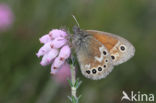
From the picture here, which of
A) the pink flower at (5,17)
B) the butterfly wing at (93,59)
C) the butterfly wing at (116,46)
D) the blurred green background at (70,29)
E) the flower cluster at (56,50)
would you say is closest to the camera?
the flower cluster at (56,50)

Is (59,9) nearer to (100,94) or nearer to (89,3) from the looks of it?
(89,3)

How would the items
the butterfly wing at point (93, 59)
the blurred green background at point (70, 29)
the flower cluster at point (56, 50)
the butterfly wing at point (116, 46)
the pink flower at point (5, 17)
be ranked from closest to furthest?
the flower cluster at point (56, 50) < the butterfly wing at point (93, 59) < the butterfly wing at point (116, 46) < the blurred green background at point (70, 29) < the pink flower at point (5, 17)

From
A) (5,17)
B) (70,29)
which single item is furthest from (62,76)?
(5,17)

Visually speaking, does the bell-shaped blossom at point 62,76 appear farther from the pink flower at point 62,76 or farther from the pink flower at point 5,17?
the pink flower at point 5,17

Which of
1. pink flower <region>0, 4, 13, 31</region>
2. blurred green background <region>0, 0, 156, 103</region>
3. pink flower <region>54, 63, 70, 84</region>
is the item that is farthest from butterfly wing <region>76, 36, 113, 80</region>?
pink flower <region>0, 4, 13, 31</region>

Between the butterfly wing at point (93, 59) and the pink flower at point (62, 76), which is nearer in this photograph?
the butterfly wing at point (93, 59)

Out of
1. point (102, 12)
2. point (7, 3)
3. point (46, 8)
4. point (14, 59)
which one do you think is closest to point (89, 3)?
point (102, 12)

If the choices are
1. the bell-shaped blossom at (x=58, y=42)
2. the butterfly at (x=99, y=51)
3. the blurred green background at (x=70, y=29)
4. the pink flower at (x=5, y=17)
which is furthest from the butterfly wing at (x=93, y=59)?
the pink flower at (x=5, y=17)

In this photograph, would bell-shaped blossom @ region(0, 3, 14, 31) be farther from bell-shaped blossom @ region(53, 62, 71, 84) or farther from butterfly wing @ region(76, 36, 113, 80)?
butterfly wing @ region(76, 36, 113, 80)
